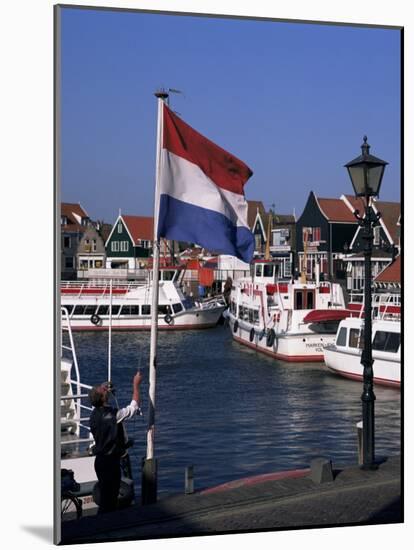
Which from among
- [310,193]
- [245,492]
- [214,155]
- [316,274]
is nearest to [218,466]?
[245,492]

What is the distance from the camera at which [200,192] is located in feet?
23.5

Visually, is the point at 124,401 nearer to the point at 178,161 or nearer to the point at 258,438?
the point at 258,438

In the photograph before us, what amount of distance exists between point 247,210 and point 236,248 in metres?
0.39

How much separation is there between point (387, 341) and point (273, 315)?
7525 millimetres

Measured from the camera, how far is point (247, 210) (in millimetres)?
7520

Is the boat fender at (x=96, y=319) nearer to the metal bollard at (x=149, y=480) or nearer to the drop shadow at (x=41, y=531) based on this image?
the metal bollard at (x=149, y=480)

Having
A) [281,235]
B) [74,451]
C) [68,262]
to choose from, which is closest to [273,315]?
[281,235]

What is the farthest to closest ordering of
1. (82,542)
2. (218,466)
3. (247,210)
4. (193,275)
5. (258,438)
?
1. (193,275)
2. (258,438)
3. (218,466)
4. (247,210)
5. (82,542)

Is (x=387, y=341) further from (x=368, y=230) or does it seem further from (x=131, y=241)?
(x=368, y=230)

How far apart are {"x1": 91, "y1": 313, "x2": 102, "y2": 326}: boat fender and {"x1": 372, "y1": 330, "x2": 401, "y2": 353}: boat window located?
5.21 meters

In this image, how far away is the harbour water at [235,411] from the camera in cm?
959

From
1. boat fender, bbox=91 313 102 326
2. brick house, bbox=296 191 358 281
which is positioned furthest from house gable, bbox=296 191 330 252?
boat fender, bbox=91 313 102 326

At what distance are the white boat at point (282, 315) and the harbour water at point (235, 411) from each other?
497mm

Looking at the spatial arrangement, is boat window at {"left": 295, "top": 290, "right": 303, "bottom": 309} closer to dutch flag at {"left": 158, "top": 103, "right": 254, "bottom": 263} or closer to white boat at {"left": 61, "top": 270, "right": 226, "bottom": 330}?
white boat at {"left": 61, "top": 270, "right": 226, "bottom": 330}
